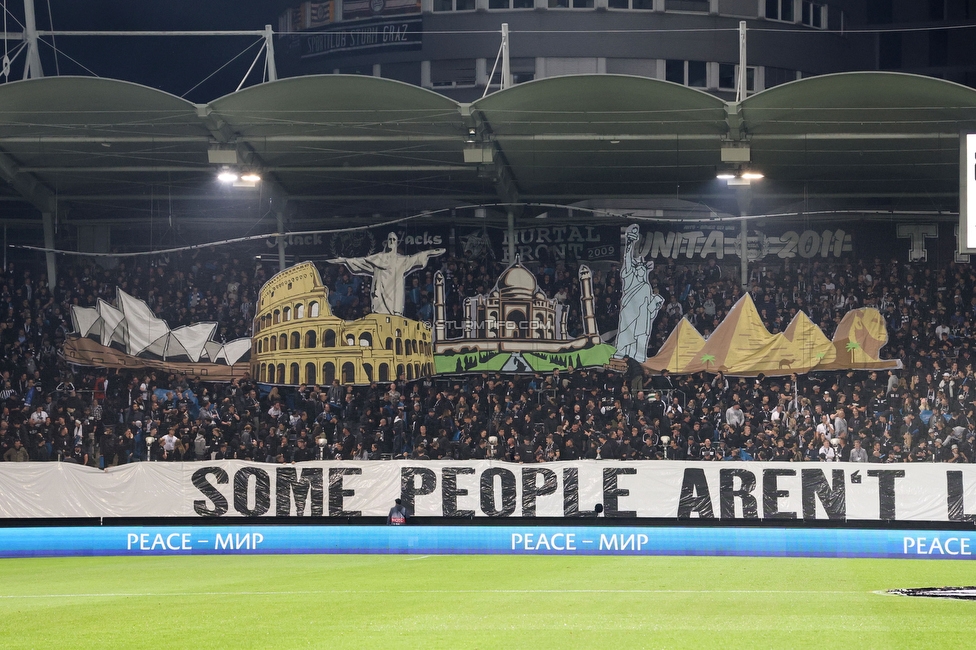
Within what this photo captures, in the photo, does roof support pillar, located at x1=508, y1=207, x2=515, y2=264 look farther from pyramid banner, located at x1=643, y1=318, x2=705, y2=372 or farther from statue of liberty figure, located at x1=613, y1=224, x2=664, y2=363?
pyramid banner, located at x1=643, y1=318, x2=705, y2=372

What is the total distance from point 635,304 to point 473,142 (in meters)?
5.96

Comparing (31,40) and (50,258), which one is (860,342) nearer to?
(50,258)

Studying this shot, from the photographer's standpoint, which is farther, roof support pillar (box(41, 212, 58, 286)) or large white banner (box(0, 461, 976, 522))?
roof support pillar (box(41, 212, 58, 286))

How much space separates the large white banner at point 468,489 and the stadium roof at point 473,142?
6890 millimetres

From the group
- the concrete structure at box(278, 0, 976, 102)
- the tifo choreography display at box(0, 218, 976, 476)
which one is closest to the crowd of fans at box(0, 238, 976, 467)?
the tifo choreography display at box(0, 218, 976, 476)

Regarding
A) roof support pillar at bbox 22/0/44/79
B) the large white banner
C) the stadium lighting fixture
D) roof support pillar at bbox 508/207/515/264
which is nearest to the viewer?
the large white banner

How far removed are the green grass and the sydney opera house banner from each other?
29.6 feet

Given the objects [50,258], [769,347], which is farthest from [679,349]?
[50,258]

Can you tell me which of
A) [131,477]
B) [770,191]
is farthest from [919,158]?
[131,477]

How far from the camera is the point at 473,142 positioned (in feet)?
80.4

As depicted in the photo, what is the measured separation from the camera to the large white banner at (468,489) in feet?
75.2

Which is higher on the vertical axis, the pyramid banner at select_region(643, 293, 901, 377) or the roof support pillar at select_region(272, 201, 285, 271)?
the roof support pillar at select_region(272, 201, 285, 271)

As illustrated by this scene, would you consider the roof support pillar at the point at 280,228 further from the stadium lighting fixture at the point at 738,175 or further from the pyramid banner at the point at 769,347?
the stadium lighting fixture at the point at 738,175

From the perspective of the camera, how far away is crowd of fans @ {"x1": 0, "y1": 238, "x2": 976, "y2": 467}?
992 inches
